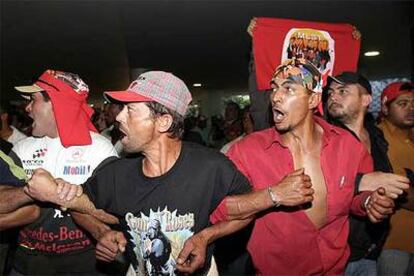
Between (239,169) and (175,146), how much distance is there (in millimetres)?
404

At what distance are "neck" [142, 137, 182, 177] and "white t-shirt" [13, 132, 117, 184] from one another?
1.86 feet

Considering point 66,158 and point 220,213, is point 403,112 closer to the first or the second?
point 220,213

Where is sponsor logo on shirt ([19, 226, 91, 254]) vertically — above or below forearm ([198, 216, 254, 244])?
below

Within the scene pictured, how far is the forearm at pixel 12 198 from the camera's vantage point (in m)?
2.58

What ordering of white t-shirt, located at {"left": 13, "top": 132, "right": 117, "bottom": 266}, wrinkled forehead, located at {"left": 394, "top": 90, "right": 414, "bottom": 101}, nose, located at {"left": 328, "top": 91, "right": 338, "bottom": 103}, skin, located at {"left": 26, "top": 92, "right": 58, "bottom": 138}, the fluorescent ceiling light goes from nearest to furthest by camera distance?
white t-shirt, located at {"left": 13, "top": 132, "right": 117, "bottom": 266} < skin, located at {"left": 26, "top": 92, "right": 58, "bottom": 138} < nose, located at {"left": 328, "top": 91, "right": 338, "bottom": 103} < wrinkled forehead, located at {"left": 394, "top": 90, "right": 414, "bottom": 101} < the fluorescent ceiling light

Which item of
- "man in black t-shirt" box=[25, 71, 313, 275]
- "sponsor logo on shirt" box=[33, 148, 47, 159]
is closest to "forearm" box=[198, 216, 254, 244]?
"man in black t-shirt" box=[25, 71, 313, 275]

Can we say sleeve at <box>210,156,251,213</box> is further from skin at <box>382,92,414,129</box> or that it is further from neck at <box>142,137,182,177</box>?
skin at <box>382,92,414,129</box>

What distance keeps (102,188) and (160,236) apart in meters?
0.42

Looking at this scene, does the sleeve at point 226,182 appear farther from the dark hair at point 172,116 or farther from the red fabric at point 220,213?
the dark hair at point 172,116

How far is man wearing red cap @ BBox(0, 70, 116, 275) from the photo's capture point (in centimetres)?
283

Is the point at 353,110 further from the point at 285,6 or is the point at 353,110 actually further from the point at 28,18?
the point at 28,18

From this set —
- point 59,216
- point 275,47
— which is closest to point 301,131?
point 275,47

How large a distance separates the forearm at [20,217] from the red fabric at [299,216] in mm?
1265

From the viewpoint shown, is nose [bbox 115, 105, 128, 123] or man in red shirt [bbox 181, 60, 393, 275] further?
man in red shirt [bbox 181, 60, 393, 275]
